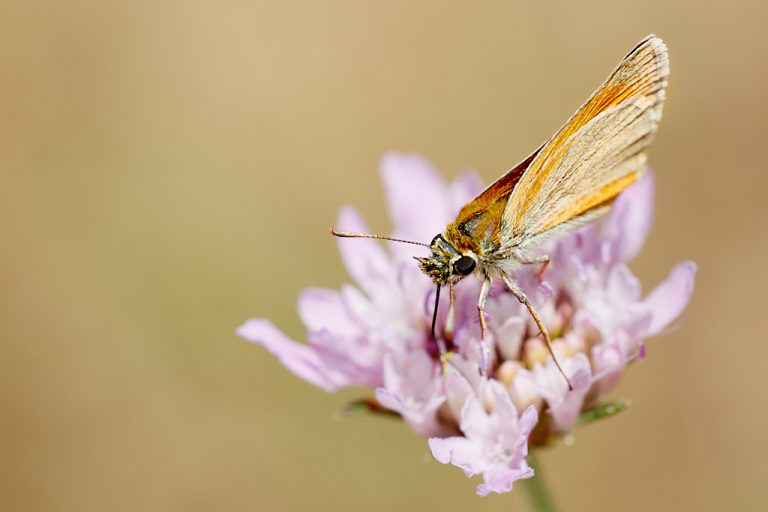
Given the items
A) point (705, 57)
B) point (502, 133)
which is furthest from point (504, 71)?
point (705, 57)

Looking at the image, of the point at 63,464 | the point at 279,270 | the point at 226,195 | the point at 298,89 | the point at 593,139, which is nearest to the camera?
the point at 593,139

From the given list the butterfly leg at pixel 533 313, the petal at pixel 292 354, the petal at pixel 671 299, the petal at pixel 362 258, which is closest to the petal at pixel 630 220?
the petal at pixel 671 299

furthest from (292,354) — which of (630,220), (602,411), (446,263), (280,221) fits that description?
(280,221)

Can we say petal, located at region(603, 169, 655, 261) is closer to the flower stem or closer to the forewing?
the forewing

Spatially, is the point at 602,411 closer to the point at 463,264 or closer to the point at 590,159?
the point at 463,264

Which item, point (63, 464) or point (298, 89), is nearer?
point (63, 464)

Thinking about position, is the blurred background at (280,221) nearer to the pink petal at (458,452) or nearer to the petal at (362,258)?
the petal at (362,258)

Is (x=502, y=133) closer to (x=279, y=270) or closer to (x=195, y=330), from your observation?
(x=279, y=270)
